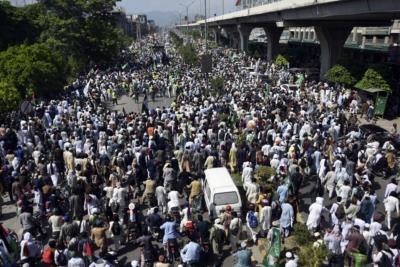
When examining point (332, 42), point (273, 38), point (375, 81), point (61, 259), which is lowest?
point (61, 259)

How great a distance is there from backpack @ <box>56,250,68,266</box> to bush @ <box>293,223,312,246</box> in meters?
5.02

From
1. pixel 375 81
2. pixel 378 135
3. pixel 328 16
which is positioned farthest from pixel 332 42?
pixel 378 135

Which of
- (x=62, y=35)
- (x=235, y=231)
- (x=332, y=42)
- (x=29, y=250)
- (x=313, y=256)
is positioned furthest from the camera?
(x=62, y=35)

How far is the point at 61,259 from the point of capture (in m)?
9.81

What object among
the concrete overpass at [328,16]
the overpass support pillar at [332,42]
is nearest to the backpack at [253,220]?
the concrete overpass at [328,16]

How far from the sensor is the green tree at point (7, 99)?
2555 centimetres

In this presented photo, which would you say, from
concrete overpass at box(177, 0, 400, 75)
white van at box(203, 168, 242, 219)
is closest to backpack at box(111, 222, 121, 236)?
white van at box(203, 168, 242, 219)

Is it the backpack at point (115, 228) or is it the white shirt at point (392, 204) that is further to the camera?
the white shirt at point (392, 204)

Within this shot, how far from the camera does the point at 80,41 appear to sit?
168 feet

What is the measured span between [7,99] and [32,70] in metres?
6.68

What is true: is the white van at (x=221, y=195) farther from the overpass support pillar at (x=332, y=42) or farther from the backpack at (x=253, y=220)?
the overpass support pillar at (x=332, y=42)

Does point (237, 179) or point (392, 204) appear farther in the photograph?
point (237, 179)

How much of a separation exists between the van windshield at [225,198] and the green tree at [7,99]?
1731 cm

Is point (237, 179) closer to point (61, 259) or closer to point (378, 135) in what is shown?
point (61, 259)
